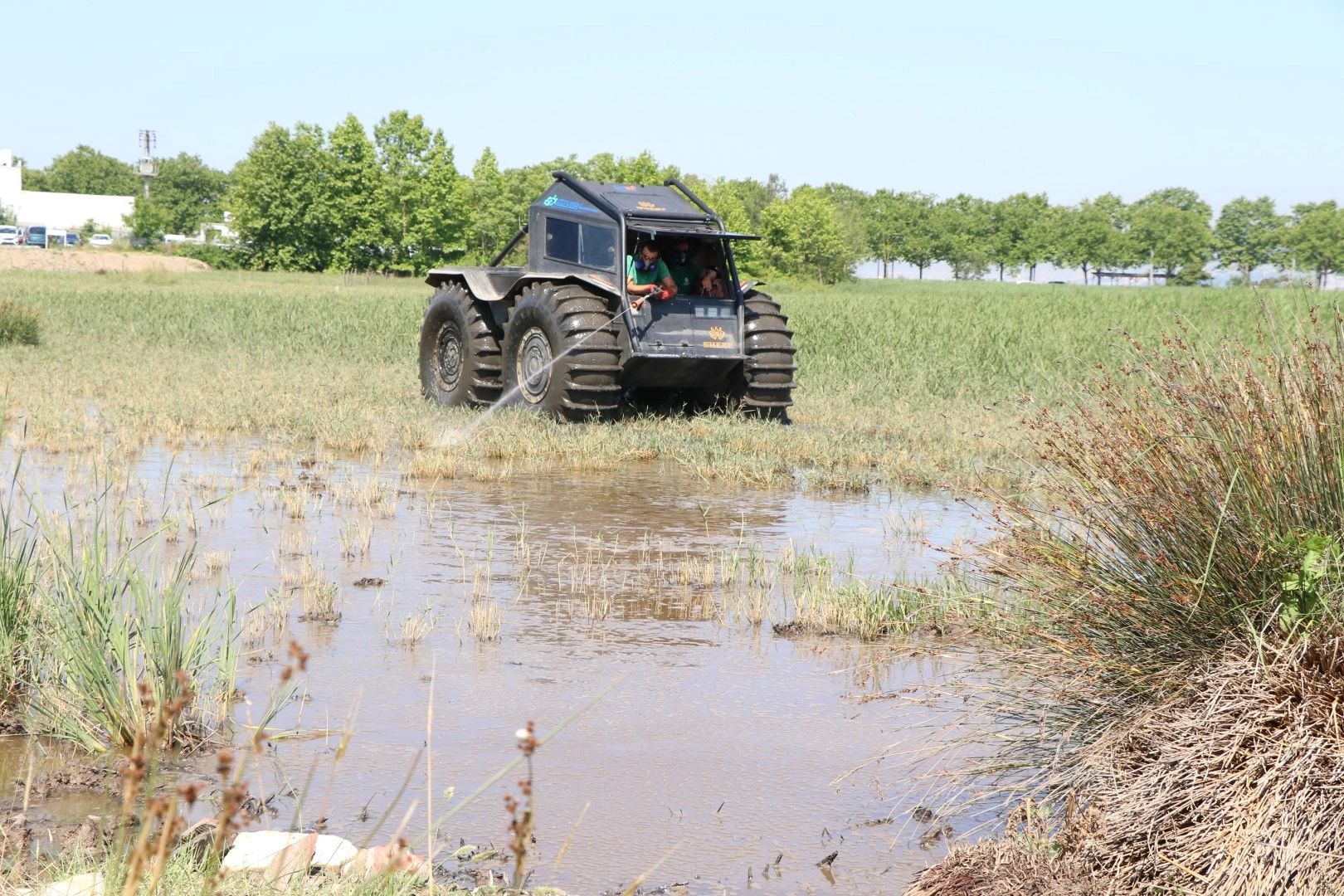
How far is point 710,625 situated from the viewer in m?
6.56

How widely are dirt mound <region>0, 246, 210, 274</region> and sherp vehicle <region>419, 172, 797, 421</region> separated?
1842 inches

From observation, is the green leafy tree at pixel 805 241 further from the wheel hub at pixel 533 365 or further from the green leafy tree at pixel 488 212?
the wheel hub at pixel 533 365

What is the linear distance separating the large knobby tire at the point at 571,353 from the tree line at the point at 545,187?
3928 centimetres

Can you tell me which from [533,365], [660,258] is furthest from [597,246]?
[533,365]

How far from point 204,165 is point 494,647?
150227 millimetres

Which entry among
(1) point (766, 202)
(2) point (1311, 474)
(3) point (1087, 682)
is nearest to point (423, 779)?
(3) point (1087, 682)

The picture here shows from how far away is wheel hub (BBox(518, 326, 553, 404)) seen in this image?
1389 centimetres

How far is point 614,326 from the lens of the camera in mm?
13391

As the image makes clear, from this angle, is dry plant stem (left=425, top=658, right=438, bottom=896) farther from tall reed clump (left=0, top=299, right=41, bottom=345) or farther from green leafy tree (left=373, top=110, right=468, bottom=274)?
green leafy tree (left=373, top=110, right=468, bottom=274)

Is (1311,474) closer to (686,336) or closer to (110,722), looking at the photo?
(110,722)

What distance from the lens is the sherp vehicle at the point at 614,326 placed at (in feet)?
43.4

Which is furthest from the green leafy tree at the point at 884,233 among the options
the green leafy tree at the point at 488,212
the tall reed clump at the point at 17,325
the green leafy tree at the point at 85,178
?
the tall reed clump at the point at 17,325

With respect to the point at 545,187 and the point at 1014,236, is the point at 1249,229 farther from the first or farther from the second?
the point at 545,187

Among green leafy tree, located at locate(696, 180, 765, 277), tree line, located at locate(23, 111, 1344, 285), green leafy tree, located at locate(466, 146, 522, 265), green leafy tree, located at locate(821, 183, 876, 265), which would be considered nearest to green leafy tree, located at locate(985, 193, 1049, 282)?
tree line, located at locate(23, 111, 1344, 285)
